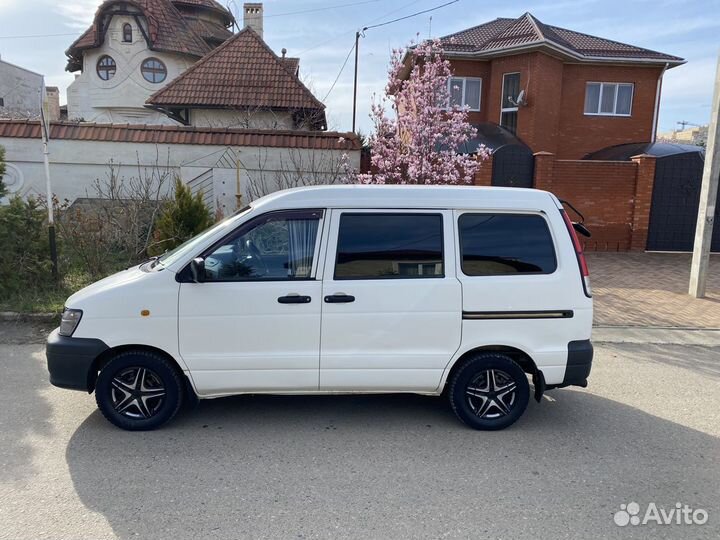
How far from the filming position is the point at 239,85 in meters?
16.6

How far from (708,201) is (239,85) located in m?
13.2

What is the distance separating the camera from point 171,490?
3316 millimetres

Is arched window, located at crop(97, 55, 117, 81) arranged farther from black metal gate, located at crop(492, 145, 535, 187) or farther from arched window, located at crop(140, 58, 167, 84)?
black metal gate, located at crop(492, 145, 535, 187)

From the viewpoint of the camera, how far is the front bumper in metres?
3.93

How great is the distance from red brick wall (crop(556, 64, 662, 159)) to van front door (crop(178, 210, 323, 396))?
56.2ft

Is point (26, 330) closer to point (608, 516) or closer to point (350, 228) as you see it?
point (350, 228)

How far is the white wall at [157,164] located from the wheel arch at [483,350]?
743 centimetres

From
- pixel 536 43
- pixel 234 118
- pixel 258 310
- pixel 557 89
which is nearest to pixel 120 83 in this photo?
pixel 234 118

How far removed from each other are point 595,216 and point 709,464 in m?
11.0

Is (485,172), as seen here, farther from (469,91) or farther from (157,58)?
(157,58)

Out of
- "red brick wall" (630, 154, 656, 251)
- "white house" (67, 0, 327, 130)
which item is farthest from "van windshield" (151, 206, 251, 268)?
"white house" (67, 0, 327, 130)

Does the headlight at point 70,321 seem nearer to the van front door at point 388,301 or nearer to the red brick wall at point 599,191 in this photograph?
the van front door at point 388,301

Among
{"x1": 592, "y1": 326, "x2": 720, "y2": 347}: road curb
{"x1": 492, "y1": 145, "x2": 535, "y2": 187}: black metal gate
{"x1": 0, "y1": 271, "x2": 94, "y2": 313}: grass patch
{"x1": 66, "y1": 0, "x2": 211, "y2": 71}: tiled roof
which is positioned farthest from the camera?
{"x1": 66, "y1": 0, "x2": 211, "y2": 71}: tiled roof

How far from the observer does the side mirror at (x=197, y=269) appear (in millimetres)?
3838
